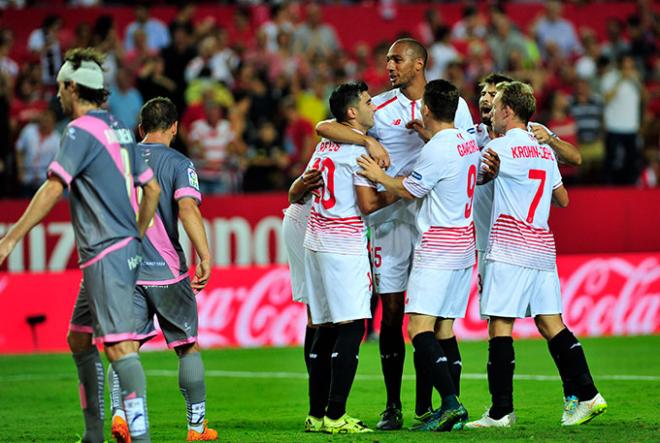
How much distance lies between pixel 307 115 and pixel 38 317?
5.93 meters

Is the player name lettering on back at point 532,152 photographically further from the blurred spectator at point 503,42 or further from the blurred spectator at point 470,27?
the blurred spectator at point 470,27

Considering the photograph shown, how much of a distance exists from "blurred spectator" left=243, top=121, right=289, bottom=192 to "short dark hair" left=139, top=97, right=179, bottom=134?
921cm

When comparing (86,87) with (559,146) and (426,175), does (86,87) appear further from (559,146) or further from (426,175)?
(559,146)

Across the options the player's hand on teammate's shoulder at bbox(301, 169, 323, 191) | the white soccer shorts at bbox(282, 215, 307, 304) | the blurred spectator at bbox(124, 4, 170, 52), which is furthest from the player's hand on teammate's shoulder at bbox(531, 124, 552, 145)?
the blurred spectator at bbox(124, 4, 170, 52)

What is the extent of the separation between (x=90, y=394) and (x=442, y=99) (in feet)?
10.1

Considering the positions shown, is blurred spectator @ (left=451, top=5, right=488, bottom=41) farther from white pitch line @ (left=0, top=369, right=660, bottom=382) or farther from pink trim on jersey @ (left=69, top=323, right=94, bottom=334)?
pink trim on jersey @ (left=69, top=323, right=94, bottom=334)

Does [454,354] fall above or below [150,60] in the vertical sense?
below

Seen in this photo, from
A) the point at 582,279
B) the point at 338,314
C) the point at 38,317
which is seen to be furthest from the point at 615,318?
the point at 338,314

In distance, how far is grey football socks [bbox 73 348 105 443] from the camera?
300 inches

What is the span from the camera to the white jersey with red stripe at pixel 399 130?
9070 millimetres

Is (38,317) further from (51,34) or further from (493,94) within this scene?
(493,94)

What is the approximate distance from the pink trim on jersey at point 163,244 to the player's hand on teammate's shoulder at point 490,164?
7.34 ft

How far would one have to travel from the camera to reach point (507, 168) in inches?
337

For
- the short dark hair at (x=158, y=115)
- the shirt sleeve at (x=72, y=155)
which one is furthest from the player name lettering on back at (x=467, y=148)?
the shirt sleeve at (x=72, y=155)
